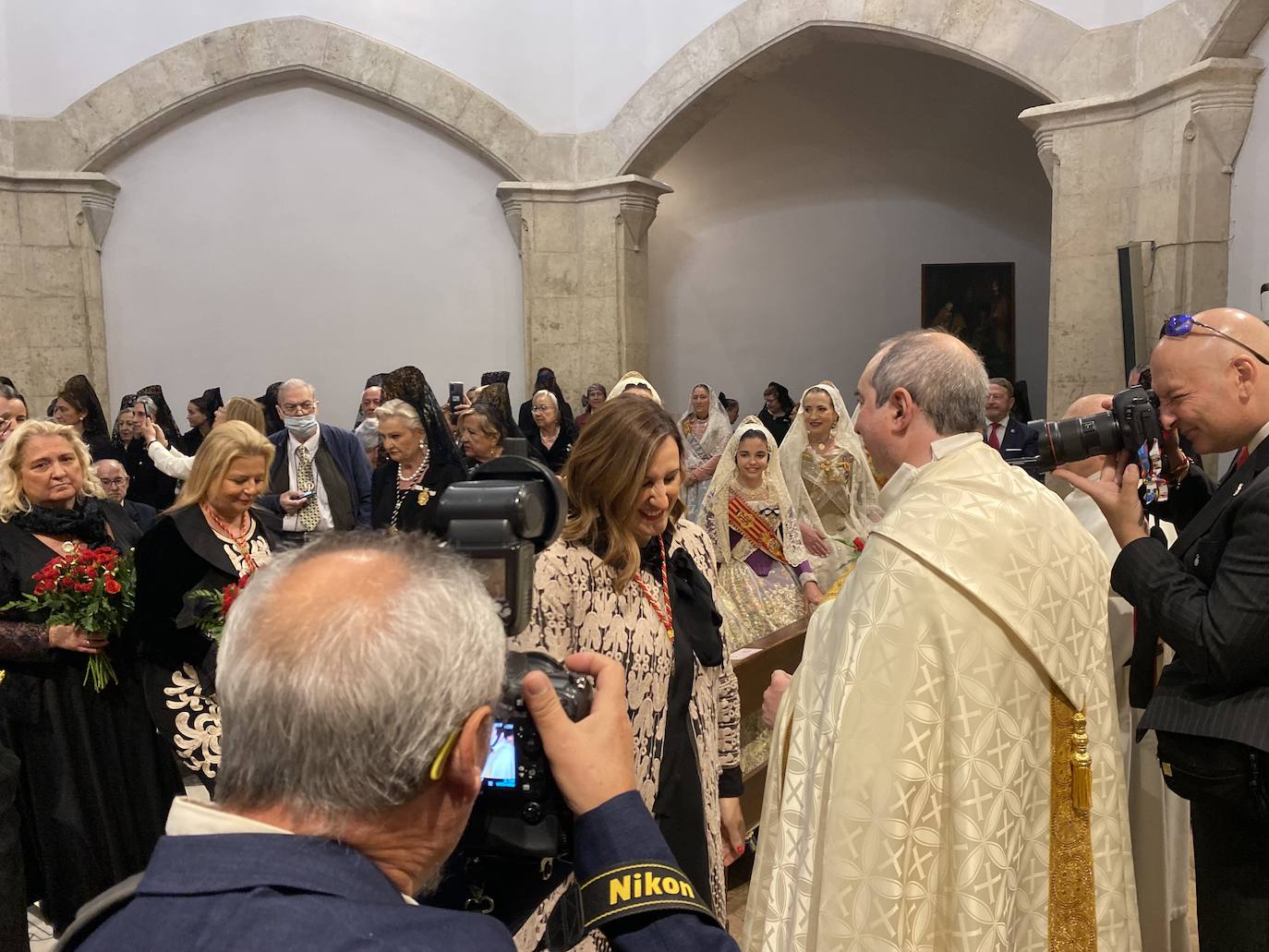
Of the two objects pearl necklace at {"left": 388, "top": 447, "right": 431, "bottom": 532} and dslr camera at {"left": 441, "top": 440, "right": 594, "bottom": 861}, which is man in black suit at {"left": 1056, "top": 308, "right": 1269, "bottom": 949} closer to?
dslr camera at {"left": 441, "top": 440, "right": 594, "bottom": 861}

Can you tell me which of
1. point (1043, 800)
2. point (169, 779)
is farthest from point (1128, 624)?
point (169, 779)

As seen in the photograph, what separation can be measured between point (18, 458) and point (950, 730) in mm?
3199

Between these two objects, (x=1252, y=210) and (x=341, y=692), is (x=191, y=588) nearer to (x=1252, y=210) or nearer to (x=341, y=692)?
(x=341, y=692)

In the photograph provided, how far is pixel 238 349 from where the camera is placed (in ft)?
35.1

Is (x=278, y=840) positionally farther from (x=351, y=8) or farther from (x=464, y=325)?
(x=351, y=8)

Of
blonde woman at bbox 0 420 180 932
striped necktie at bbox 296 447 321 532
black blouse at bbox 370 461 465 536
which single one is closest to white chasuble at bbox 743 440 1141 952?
blonde woman at bbox 0 420 180 932

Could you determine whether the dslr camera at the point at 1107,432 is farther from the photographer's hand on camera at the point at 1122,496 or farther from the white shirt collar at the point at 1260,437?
the white shirt collar at the point at 1260,437

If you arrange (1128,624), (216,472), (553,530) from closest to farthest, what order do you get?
1. (553,530)
2. (1128,624)
3. (216,472)

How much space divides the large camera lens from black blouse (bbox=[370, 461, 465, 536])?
3.27 m

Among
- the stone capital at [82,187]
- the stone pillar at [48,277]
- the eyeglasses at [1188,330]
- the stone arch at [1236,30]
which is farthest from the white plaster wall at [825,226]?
the eyeglasses at [1188,330]

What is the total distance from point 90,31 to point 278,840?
11.3m

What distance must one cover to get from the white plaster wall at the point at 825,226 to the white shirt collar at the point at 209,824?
40.0 feet

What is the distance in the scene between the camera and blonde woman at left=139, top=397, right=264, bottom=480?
6297mm

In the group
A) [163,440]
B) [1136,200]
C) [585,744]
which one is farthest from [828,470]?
[585,744]
